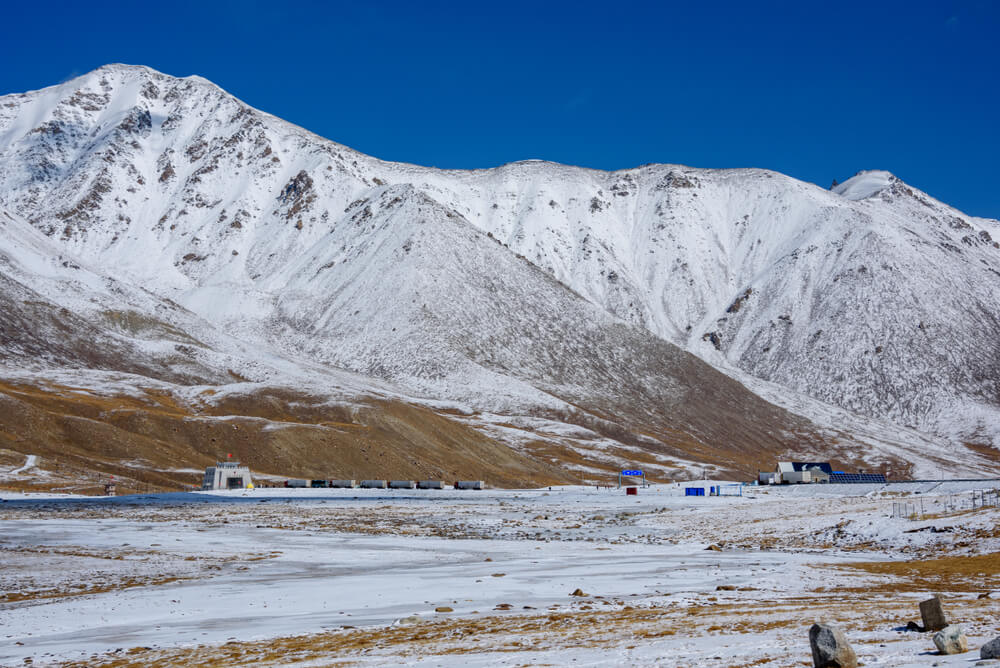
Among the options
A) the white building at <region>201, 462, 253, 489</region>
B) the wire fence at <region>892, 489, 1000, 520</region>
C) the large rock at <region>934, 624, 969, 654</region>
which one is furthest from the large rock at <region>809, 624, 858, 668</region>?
the white building at <region>201, 462, 253, 489</region>

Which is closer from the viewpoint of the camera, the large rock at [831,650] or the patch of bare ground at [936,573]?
the large rock at [831,650]

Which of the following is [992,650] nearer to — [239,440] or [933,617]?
[933,617]

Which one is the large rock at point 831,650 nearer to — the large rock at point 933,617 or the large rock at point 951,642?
the large rock at point 951,642

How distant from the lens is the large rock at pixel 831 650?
45.3 feet

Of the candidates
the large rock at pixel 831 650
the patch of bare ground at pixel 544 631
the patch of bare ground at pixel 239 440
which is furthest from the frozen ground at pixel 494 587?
the patch of bare ground at pixel 239 440

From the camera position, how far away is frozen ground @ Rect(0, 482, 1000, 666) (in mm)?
19078

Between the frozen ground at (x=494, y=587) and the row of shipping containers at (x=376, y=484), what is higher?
the row of shipping containers at (x=376, y=484)

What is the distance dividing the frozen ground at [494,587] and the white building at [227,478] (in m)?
35.9

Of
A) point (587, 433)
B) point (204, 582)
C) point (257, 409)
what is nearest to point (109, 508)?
point (204, 582)

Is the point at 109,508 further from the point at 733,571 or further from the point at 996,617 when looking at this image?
the point at 996,617

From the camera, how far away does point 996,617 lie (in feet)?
60.9

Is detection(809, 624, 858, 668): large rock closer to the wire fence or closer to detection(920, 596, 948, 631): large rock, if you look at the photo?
detection(920, 596, 948, 631): large rock

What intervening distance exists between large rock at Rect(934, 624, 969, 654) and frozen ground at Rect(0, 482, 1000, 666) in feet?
1.25

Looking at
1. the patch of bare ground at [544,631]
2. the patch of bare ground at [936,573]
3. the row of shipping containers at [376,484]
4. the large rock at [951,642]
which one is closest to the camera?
the large rock at [951,642]
